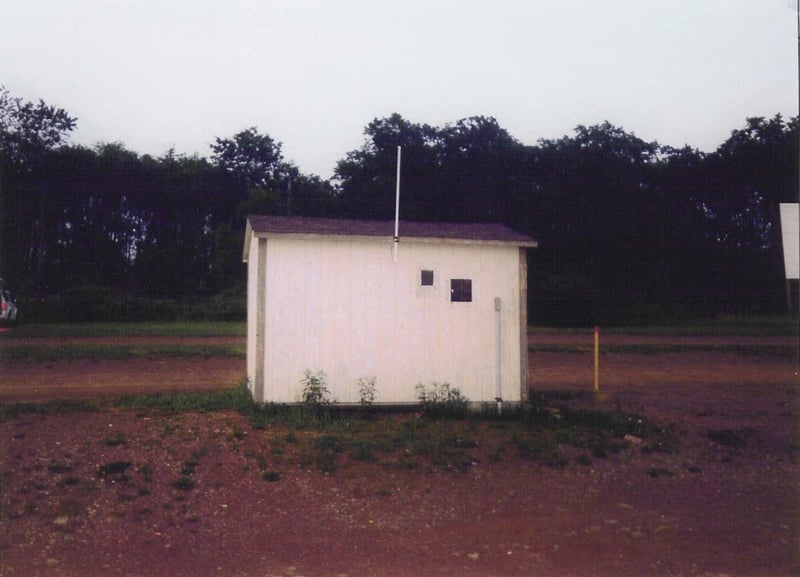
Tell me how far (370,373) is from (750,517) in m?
5.37

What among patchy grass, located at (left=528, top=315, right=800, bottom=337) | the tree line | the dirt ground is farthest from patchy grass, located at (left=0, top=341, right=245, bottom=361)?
the tree line

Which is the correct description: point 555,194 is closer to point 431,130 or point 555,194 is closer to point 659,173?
point 659,173

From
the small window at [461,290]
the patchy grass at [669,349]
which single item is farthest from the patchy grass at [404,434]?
the patchy grass at [669,349]

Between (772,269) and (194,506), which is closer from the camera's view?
(194,506)

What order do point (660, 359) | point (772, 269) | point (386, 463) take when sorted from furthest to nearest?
point (772, 269) → point (660, 359) → point (386, 463)

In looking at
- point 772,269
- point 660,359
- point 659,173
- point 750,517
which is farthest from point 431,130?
point 750,517

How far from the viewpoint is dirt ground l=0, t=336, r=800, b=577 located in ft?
19.5

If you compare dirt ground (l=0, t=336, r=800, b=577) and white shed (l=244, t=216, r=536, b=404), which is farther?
white shed (l=244, t=216, r=536, b=404)

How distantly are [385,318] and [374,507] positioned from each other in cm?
423

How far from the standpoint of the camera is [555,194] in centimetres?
4719

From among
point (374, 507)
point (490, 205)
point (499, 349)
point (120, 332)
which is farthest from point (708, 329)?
point (374, 507)

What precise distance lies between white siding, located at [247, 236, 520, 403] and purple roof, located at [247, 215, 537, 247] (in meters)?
0.14

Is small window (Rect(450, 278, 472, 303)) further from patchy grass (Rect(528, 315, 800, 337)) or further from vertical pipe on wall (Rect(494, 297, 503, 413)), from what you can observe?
patchy grass (Rect(528, 315, 800, 337))

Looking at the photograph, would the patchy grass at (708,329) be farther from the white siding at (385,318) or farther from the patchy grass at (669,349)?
the white siding at (385,318)
